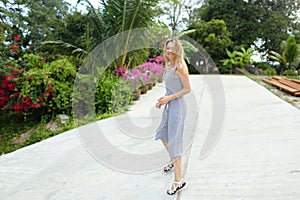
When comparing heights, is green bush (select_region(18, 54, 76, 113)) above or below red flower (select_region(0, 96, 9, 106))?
above

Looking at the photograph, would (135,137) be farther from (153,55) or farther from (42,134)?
(153,55)

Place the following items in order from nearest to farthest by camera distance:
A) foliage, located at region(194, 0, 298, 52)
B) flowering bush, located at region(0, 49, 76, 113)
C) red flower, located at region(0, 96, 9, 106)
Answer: flowering bush, located at region(0, 49, 76, 113), red flower, located at region(0, 96, 9, 106), foliage, located at region(194, 0, 298, 52)

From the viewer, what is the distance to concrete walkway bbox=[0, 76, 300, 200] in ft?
7.40

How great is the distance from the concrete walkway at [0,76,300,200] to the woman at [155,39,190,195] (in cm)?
32

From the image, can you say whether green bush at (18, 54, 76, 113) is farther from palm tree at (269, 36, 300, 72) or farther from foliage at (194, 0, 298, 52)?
foliage at (194, 0, 298, 52)

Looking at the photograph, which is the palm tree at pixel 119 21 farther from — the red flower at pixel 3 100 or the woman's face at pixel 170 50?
the woman's face at pixel 170 50

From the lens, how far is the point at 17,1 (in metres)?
11.9

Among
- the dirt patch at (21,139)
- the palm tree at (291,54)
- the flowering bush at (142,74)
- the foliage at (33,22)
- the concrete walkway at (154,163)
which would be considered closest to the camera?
the concrete walkway at (154,163)

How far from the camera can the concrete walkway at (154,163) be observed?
2.26 m

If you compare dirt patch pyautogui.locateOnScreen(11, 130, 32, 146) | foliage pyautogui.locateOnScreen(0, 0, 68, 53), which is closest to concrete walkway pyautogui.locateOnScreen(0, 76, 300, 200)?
dirt patch pyautogui.locateOnScreen(11, 130, 32, 146)

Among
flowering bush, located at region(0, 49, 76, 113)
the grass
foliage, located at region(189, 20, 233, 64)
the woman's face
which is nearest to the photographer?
the woman's face

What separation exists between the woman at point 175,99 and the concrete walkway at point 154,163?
0.32 metres

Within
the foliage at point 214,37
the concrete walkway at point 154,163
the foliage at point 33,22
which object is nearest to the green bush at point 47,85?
the concrete walkway at point 154,163

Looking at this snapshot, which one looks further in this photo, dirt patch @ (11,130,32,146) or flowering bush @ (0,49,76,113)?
dirt patch @ (11,130,32,146)
